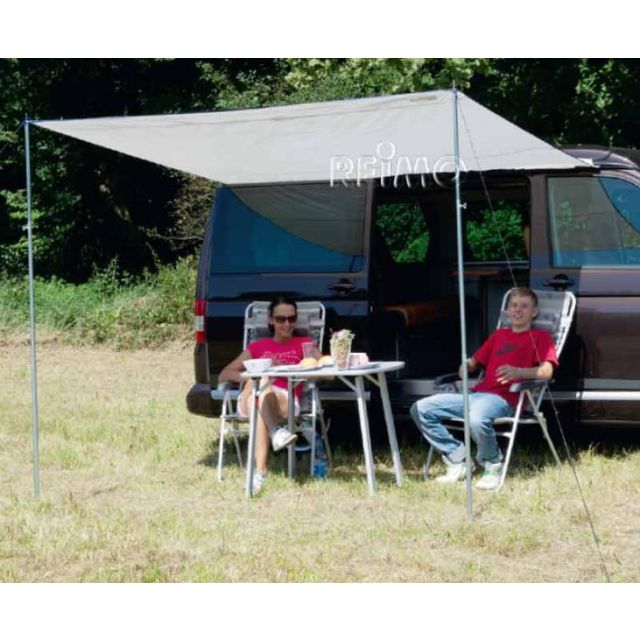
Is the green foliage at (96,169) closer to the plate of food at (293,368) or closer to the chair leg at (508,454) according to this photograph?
the plate of food at (293,368)

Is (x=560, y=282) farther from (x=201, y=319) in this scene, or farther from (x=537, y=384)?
(x=201, y=319)

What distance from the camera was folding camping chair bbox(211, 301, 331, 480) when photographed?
702 centimetres

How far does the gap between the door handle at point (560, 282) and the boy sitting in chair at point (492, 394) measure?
0.75ft

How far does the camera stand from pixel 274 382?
7.12 meters

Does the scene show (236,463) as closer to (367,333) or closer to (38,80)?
(367,333)

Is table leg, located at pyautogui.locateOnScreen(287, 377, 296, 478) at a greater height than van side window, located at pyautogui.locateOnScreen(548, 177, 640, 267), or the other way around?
van side window, located at pyautogui.locateOnScreen(548, 177, 640, 267)

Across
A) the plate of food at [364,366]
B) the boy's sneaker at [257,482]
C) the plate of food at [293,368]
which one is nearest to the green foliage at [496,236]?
the plate of food at [364,366]

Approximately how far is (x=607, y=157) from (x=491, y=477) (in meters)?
2.03

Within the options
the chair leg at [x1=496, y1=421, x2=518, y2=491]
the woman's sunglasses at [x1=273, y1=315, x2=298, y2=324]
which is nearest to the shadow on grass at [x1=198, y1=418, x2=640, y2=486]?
the chair leg at [x1=496, y1=421, x2=518, y2=491]

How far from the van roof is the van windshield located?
1.30m

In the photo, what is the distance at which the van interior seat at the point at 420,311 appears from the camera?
8.06 meters

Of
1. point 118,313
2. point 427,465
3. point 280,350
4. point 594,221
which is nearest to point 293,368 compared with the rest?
point 280,350

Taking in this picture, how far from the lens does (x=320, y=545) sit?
545cm

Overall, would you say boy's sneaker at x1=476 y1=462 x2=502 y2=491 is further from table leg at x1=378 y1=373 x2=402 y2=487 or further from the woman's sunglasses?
the woman's sunglasses
